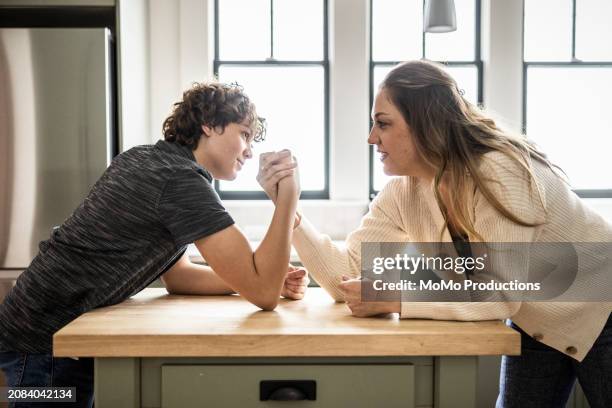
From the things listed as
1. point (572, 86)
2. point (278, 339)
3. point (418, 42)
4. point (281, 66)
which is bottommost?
point (278, 339)

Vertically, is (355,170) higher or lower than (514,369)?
higher

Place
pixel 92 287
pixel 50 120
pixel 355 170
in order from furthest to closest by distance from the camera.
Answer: pixel 355 170 < pixel 50 120 < pixel 92 287

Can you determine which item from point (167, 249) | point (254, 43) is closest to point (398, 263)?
point (167, 249)

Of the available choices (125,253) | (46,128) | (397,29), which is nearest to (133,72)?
(46,128)

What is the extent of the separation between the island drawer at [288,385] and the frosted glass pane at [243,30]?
3127 mm

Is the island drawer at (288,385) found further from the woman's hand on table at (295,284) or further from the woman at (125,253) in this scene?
the woman's hand on table at (295,284)

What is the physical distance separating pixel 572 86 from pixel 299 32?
6.01ft

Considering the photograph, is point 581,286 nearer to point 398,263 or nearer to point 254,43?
point 398,263

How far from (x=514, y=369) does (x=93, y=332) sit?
1061 mm

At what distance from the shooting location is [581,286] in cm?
158

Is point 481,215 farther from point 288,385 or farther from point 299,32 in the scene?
point 299,32

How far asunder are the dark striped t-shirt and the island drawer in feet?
1.12

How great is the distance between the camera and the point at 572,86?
13.9ft

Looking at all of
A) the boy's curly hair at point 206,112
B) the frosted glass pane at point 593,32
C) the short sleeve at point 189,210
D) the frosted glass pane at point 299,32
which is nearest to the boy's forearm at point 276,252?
the short sleeve at point 189,210
